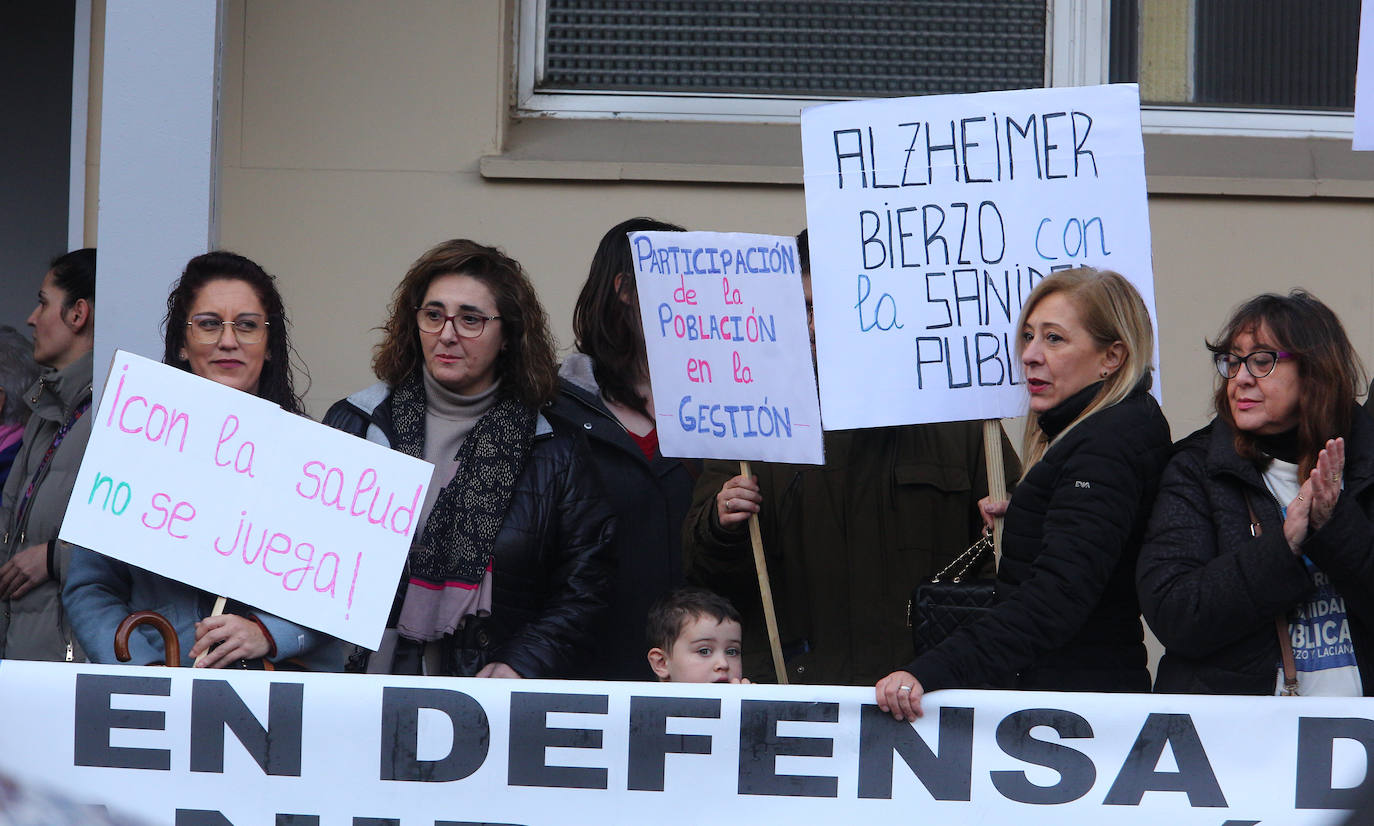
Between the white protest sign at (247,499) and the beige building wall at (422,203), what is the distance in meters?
2.79

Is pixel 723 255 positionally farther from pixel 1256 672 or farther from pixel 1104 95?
pixel 1256 672

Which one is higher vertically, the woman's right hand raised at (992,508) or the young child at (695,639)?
the woman's right hand raised at (992,508)

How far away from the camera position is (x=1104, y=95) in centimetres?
357

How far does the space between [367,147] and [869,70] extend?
1.97 m

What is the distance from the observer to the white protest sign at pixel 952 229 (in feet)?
11.6

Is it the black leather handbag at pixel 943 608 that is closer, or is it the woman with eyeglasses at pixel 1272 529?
the woman with eyeglasses at pixel 1272 529

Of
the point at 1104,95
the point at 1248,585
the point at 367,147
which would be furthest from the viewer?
the point at 367,147

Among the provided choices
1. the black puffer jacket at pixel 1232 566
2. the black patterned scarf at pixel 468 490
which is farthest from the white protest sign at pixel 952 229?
the black patterned scarf at pixel 468 490

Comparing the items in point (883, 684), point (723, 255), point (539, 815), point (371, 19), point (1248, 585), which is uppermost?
point (371, 19)

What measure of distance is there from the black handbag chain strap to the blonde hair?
39 centimetres

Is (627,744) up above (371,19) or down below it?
below

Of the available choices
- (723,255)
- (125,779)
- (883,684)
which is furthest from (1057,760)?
(125,779)

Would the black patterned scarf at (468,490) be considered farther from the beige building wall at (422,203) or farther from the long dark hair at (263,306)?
the beige building wall at (422,203)

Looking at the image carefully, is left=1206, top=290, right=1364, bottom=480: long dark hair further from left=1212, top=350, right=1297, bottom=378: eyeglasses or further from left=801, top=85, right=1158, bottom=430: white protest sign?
left=801, top=85, right=1158, bottom=430: white protest sign
